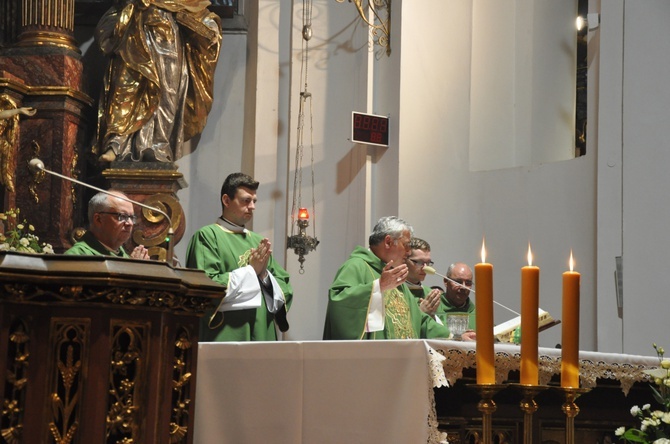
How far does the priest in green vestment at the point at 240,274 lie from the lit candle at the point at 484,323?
318cm

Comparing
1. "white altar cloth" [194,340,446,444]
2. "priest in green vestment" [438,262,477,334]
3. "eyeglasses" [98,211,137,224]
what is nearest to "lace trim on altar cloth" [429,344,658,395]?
"white altar cloth" [194,340,446,444]

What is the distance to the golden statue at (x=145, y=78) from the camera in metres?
8.13

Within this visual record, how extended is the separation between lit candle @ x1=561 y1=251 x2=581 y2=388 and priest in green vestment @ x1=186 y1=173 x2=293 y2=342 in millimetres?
3178

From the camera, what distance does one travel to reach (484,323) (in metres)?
2.61

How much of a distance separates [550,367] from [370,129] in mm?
4737

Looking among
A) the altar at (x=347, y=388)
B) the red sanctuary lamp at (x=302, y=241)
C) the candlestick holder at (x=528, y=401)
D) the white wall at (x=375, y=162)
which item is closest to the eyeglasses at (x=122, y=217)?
the altar at (x=347, y=388)

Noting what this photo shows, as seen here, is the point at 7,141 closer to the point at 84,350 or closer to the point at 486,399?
the point at 84,350

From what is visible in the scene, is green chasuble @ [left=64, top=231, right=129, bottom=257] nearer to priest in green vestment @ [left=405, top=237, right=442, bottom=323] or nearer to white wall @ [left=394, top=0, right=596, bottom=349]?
priest in green vestment @ [left=405, top=237, right=442, bottom=323]

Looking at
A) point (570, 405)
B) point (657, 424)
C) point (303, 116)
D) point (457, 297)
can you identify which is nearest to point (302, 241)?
point (303, 116)

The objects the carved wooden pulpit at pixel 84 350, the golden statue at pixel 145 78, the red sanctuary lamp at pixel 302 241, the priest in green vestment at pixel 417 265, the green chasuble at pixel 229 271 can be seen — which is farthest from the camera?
the red sanctuary lamp at pixel 302 241

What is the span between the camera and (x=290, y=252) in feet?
28.6

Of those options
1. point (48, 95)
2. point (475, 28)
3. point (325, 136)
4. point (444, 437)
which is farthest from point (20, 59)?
point (444, 437)

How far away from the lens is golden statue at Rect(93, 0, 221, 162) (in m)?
8.13

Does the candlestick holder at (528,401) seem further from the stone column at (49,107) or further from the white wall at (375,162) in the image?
the white wall at (375,162)
